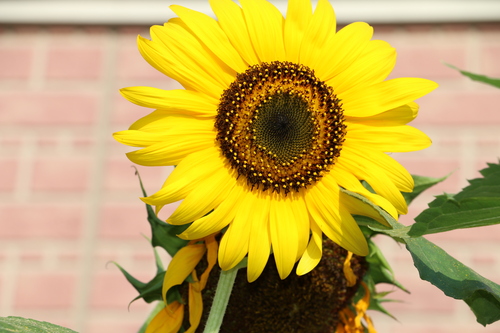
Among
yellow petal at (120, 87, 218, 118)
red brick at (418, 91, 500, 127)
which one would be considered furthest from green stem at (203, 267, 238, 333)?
red brick at (418, 91, 500, 127)

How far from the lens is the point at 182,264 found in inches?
22.2

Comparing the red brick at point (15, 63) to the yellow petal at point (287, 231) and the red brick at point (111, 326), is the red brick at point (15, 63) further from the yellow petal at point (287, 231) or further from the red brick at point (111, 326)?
the yellow petal at point (287, 231)

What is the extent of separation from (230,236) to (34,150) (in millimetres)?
1217

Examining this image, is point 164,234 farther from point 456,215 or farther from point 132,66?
point 132,66

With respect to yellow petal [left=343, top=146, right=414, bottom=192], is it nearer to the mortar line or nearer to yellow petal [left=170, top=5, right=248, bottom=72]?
yellow petal [left=170, top=5, right=248, bottom=72]

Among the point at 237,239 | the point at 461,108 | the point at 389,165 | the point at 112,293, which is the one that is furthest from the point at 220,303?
the point at 461,108

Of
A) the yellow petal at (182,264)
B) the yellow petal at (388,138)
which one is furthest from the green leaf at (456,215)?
the yellow petal at (182,264)

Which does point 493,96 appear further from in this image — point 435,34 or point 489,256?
point 489,256

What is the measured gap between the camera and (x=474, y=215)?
36 cm

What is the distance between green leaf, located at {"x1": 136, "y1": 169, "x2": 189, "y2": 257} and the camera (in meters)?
0.58

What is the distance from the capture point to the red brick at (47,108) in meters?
1.60

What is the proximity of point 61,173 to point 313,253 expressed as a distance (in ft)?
3.91

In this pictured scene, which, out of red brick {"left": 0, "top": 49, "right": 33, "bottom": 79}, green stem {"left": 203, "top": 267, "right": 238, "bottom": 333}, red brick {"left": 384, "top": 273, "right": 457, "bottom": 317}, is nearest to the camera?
green stem {"left": 203, "top": 267, "right": 238, "bottom": 333}

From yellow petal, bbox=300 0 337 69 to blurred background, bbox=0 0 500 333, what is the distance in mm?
1037
